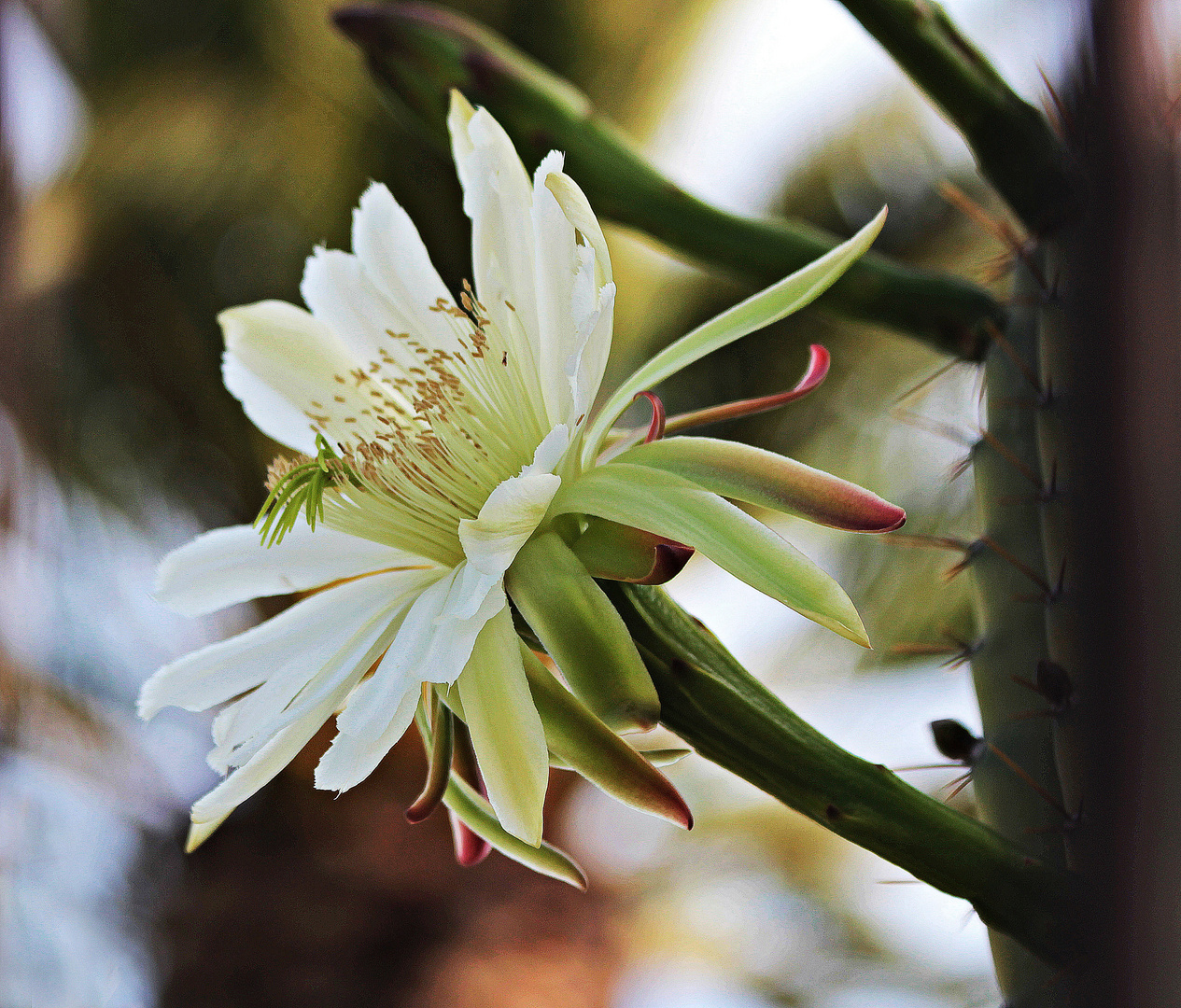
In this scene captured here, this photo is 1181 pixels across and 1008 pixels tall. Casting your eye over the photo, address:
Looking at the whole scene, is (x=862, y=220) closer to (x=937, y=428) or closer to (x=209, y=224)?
(x=209, y=224)

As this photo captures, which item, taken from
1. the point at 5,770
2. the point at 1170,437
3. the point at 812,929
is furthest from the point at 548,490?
the point at 812,929

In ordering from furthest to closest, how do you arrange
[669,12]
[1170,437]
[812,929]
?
[812,929] → [669,12] → [1170,437]

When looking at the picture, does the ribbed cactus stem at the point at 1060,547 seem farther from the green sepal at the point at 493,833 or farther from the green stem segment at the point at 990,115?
the green sepal at the point at 493,833

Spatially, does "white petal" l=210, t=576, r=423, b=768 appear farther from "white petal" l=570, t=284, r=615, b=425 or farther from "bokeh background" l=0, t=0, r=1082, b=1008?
"bokeh background" l=0, t=0, r=1082, b=1008

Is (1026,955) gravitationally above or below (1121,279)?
below

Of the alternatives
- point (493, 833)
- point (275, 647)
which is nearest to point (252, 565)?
point (275, 647)

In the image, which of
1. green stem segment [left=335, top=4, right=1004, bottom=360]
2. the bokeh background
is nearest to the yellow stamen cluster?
green stem segment [left=335, top=4, right=1004, bottom=360]

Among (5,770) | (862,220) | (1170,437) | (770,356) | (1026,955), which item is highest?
(862,220)
